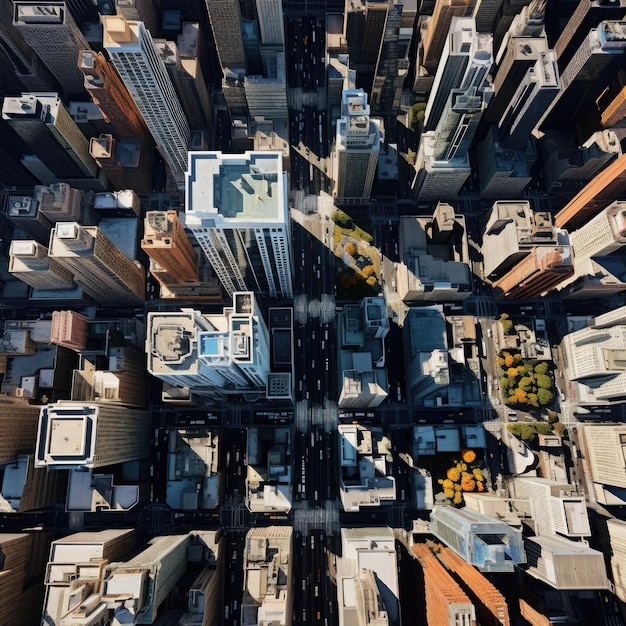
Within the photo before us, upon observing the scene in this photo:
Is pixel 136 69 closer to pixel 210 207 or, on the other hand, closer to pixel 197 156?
pixel 197 156

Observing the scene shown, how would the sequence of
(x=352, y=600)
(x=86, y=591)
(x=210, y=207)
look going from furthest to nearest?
(x=352, y=600), (x=86, y=591), (x=210, y=207)

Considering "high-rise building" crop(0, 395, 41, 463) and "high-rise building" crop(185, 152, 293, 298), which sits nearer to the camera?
"high-rise building" crop(185, 152, 293, 298)

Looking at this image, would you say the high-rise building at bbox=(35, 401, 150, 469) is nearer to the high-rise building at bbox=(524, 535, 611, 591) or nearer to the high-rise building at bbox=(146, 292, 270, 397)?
the high-rise building at bbox=(146, 292, 270, 397)

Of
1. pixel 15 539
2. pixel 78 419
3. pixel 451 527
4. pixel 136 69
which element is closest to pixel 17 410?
pixel 78 419

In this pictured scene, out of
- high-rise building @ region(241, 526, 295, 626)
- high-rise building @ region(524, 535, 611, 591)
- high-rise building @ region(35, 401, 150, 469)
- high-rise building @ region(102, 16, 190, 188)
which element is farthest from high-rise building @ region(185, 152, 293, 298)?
high-rise building @ region(524, 535, 611, 591)

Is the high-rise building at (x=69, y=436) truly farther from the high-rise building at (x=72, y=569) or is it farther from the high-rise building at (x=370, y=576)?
the high-rise building at (x=370, y=576)

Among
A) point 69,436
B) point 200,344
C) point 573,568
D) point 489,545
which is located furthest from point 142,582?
point 573,568

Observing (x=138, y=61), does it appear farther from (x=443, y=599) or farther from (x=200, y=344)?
(x=443, y=599)
